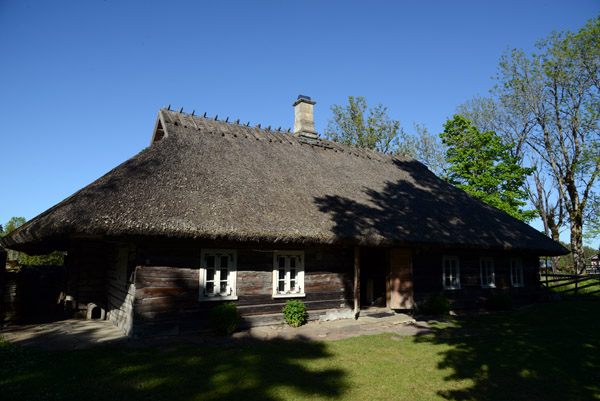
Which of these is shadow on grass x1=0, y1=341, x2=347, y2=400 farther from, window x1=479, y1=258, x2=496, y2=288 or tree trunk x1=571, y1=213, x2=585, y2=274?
tree trunk x1=571, y1=213, x2=585, y2=274

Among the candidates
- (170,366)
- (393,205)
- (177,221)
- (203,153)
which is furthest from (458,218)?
(170,366)

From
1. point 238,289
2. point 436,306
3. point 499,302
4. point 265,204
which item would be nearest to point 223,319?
point 238,289

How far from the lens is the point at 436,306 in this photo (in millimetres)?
12234

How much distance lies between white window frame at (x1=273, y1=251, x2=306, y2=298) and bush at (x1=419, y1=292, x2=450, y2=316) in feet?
15.1

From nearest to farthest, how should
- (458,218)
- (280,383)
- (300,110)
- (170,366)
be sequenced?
(280,383), (170,366), (458,218), (300,110)

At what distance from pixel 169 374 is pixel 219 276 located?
Answer: 350 cm

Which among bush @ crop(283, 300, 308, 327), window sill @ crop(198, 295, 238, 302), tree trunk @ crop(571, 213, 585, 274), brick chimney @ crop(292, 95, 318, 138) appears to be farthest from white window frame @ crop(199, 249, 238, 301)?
tree trunk @ crop(571, 213, 585, 274)

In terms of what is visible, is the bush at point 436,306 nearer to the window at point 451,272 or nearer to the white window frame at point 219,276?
the window at point 451,272

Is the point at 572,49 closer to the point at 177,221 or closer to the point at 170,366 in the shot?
the point at 177,221

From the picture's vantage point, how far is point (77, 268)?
10750 millimetres

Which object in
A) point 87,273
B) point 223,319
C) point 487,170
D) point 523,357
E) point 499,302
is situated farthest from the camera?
point 487,170

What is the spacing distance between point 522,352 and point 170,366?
692 centimetres

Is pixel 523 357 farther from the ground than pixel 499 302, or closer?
closer

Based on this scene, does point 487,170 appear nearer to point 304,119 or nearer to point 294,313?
point 304,119
